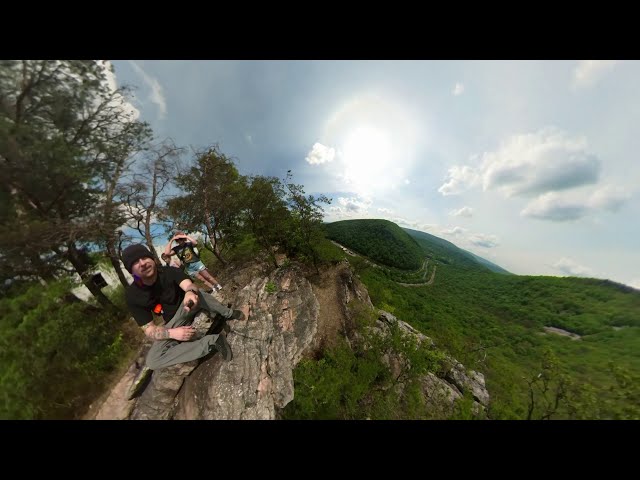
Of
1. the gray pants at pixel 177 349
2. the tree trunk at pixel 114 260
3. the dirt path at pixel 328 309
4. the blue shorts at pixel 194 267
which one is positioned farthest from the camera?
the dirt path at pixel 328 309

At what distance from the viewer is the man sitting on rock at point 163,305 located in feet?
12.1

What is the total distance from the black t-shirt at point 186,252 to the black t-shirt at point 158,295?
1562mm

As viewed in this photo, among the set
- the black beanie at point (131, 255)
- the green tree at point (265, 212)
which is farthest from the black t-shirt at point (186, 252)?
the green tree at point (265, 212)

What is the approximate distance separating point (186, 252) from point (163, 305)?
205cm

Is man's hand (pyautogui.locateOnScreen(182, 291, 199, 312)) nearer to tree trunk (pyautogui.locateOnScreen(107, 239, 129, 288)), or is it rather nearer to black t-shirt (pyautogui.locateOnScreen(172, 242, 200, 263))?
black t-shirt (pyautogui.locateOnScreen(172, 242, 200, 263))

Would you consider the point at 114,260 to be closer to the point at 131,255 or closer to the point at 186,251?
the point at 186,251

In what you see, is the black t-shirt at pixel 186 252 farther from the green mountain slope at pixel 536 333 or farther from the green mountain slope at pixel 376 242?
the green mountain slope at pixel 376 242

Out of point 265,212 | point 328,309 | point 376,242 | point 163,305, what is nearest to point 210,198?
point 265,212

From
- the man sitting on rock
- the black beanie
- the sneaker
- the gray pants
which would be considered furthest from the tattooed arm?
the sneaker

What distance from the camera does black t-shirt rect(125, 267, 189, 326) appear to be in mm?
3756
